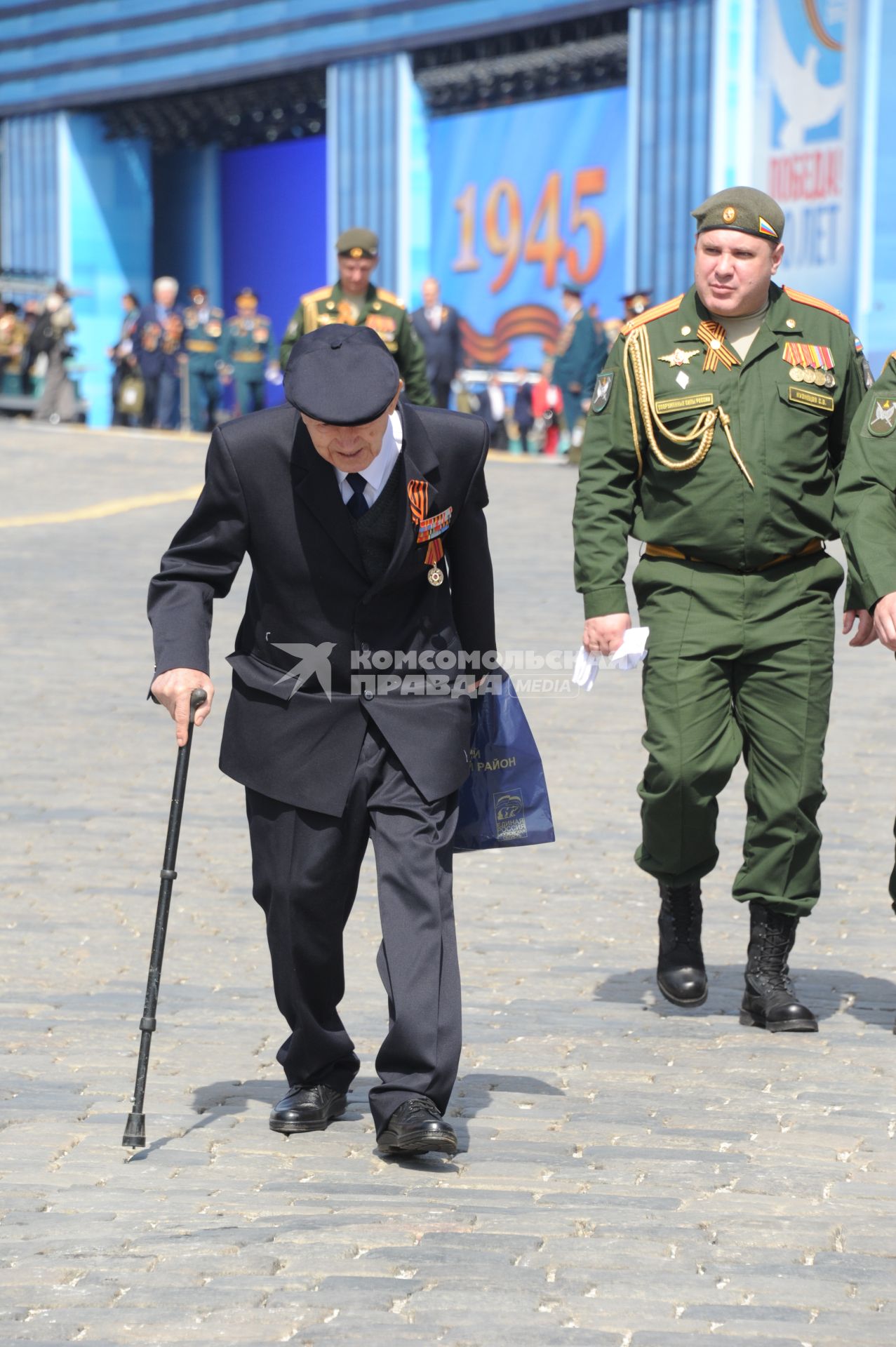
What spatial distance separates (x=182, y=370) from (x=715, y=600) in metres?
23.3

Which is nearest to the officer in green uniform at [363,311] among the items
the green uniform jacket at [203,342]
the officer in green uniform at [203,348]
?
the officer in green uniform at [203,348]

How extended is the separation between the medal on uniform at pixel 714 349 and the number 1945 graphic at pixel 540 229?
76.6ft

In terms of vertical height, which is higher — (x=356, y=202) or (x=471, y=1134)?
(x=356, y=202)

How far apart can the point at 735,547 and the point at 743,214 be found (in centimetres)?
83

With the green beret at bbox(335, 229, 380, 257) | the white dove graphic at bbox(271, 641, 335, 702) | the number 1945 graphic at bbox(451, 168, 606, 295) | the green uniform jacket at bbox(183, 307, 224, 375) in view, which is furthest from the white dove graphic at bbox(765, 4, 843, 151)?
the white dove graphic at bbox(271, 641, 335, 702)

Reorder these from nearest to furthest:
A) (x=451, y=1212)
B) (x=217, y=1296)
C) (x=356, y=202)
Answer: (x=217, y=1296)
(x=451, y=1212)
(x=356, y=202)

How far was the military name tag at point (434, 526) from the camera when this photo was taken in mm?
4355

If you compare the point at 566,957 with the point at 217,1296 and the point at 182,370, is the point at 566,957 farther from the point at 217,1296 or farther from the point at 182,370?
the point at 182,370

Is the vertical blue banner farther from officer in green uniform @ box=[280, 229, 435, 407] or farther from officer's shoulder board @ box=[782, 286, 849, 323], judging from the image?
officer's shoulder board @ box=[782, 286, 849, 323]

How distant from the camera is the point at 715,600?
538 cm

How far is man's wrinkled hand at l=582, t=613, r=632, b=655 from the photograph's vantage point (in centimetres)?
538

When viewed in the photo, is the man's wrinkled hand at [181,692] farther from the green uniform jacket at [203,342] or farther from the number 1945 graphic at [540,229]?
the number 1945 graphic at [540,229]

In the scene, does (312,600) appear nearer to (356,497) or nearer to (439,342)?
(356,497)

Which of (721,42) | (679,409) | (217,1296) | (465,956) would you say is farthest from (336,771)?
(721,42)
